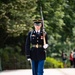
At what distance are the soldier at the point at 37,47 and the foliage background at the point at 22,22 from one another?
13022 mm

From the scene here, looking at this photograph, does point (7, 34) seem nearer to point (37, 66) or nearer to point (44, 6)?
point (44, 6)

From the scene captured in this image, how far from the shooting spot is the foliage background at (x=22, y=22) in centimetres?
2333

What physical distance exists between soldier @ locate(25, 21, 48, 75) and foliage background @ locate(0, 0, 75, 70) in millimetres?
13022

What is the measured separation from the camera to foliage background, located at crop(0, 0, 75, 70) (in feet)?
76.5

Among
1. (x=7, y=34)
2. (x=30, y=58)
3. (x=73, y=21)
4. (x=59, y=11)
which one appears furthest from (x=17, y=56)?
(x=30, y=58)

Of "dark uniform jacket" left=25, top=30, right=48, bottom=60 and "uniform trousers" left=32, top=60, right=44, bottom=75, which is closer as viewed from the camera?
"uniform trousers" left=32, top=60, right=44, bottom=75

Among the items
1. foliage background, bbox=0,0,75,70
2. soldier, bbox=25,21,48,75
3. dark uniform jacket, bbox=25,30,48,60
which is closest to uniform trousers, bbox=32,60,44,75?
soldier, bbox=25,21,48,75

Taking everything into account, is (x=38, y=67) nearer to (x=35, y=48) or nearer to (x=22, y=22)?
(x=35, y=48)

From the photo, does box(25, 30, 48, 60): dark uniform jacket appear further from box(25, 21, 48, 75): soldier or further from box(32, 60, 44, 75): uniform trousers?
box(32, 60, 44, 75): uniform trousers

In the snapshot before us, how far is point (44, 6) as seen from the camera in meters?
31.1

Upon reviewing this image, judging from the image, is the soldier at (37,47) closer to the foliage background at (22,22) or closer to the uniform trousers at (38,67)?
the uniform trousers at (38,67)

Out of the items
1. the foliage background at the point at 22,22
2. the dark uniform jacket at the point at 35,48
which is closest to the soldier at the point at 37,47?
the dark uniform jacket at the point at 35,48

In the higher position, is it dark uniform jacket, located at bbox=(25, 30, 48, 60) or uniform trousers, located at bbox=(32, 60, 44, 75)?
dark uniform jacket, located at bbox=(25, 30, 48, 60)

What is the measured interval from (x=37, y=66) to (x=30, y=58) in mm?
287
